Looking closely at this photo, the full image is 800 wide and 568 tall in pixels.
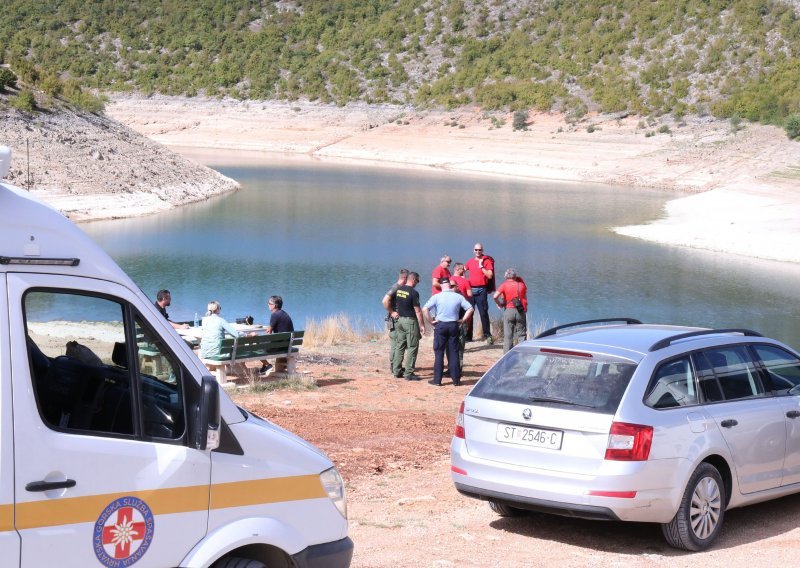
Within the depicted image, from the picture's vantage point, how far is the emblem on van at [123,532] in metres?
4.29

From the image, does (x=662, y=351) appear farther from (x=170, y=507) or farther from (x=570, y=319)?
(x=570, y=319)

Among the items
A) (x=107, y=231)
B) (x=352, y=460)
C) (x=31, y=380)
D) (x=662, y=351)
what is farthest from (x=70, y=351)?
(x=107, y=231)

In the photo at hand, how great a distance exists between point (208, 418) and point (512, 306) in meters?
12.2

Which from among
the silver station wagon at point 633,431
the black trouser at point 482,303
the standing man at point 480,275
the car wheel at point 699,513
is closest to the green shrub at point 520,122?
the black trouser at point 482,303

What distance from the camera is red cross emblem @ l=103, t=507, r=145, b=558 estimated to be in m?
4.32

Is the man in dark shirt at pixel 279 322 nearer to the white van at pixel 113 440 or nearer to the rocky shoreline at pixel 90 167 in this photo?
the white van at pixel 113 440

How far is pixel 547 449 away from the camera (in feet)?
22.9

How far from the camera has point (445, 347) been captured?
14805mm

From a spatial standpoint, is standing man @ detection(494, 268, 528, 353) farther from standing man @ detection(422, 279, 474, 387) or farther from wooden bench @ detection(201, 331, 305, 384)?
wooden bench @ detection(201, 331, 305, 384)

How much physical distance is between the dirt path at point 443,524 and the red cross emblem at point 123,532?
2.39 m

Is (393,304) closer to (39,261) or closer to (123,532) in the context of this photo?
(123,532)

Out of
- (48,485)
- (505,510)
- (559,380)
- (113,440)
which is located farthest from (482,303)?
(48,485)

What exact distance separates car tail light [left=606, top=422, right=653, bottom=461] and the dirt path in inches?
25.1

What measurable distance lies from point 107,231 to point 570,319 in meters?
17.4
